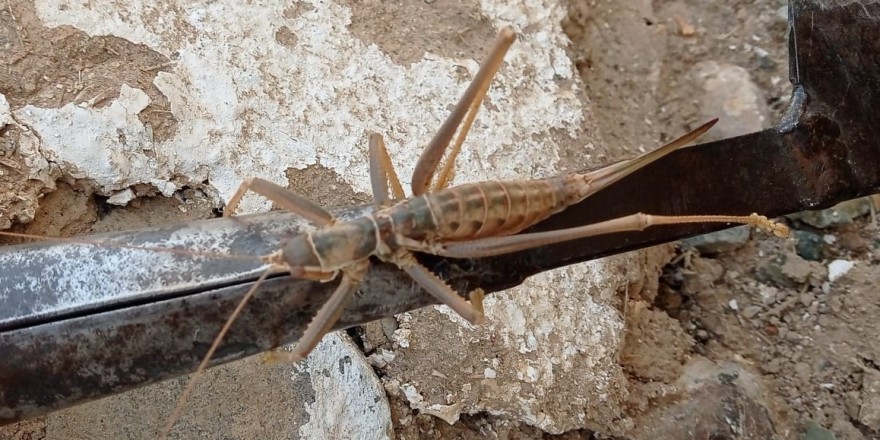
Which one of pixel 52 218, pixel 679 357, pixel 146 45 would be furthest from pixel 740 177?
pixel 52 218

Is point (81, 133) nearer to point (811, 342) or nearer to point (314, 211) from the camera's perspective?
point (314, 211)

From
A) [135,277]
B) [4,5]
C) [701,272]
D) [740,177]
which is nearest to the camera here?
[135,277]

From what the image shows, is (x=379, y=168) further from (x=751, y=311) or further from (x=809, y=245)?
(x=809, y=245)

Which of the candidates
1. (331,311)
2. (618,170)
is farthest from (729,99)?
(331,311)

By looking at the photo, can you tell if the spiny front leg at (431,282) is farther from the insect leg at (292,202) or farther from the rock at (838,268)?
the rock at (838,268)

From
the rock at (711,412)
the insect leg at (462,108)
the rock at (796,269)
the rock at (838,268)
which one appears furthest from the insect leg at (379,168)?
the rock at (838,268)
